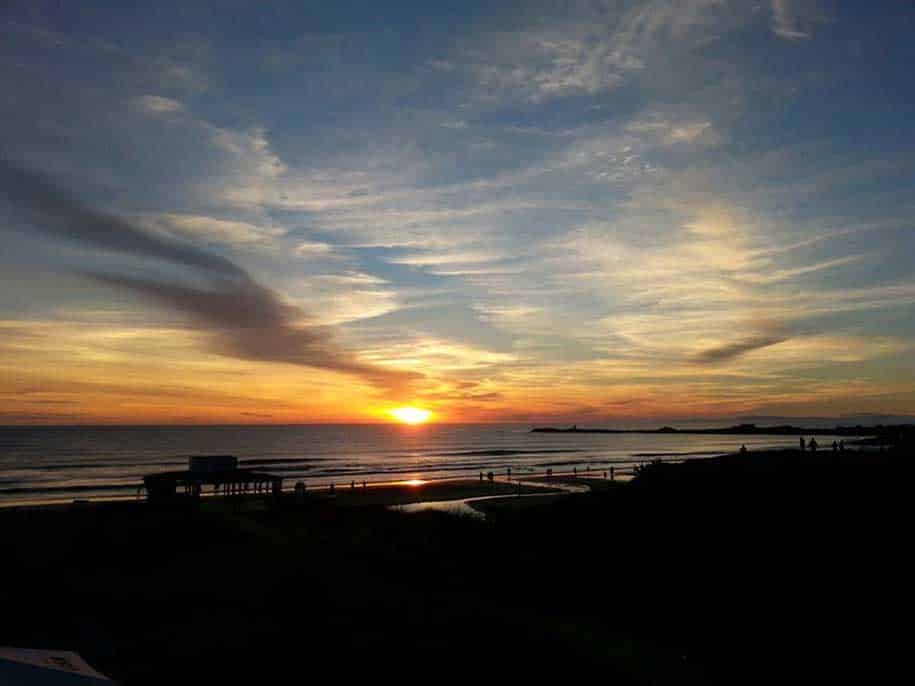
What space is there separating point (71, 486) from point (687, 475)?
206 feet

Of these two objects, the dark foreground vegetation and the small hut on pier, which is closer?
the dark foreground vegetation

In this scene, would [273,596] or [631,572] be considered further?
[631,572]

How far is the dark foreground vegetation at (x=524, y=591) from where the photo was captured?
14609 millimetres

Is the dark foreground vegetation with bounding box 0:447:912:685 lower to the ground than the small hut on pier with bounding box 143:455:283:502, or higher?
lower

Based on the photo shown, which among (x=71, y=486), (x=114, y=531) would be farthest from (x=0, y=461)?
(x=114, y=531)

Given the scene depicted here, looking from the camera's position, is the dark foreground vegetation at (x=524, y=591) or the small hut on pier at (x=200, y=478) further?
the small hut on pier at (x=200, y=478)

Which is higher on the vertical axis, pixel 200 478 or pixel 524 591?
pixel 200 478

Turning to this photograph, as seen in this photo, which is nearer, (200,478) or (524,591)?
(524,591)

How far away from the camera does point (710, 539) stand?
22234 mm

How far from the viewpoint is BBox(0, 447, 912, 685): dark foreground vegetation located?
1461 centimetres

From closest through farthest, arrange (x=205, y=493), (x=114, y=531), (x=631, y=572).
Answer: (x=631, y=572) → (x=114, y=531) → (x=205, y=493)

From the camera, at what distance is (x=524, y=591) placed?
67.1 feet

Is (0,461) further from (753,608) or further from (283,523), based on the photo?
(753,608)

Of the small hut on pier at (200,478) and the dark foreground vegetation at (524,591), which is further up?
the small hut on pier at (200,478)
